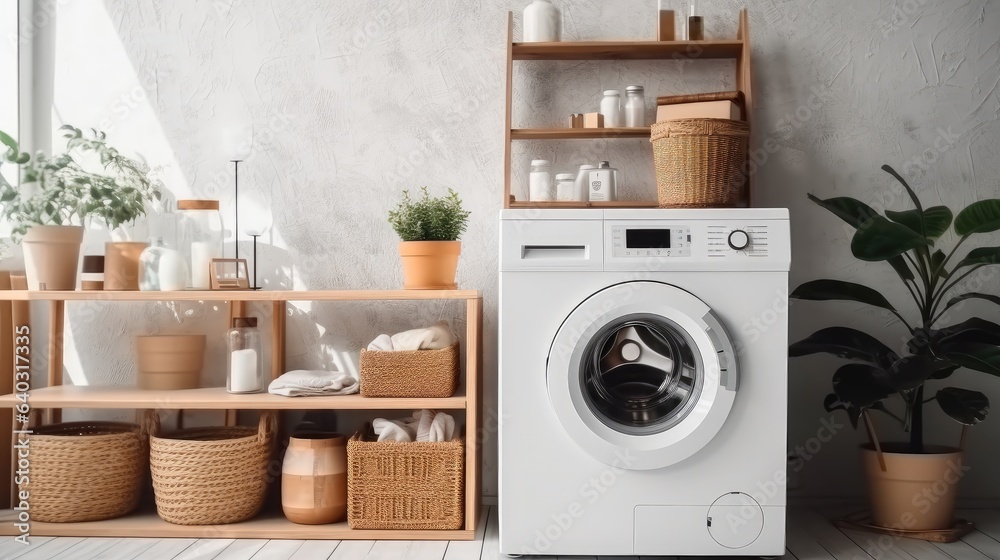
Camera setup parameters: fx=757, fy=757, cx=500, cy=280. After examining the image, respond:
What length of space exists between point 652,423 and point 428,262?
754 mm

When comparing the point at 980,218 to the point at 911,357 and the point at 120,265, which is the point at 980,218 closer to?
the point at 911,357

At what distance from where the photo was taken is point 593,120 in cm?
235

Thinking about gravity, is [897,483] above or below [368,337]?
below

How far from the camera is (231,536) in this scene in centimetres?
209

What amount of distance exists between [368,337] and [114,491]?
0.85m

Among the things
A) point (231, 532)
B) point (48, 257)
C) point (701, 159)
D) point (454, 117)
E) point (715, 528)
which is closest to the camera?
point (715, 528)

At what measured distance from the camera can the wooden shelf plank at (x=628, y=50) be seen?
232cm

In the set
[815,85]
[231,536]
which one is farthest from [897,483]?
[231,536]

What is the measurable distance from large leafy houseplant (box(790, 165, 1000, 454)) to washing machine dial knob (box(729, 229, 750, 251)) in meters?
0.27

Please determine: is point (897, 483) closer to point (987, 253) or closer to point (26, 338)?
point (987, 253)

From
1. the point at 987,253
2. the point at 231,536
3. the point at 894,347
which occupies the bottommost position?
the point at 231,536

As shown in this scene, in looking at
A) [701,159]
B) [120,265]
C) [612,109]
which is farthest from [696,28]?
[120,265]

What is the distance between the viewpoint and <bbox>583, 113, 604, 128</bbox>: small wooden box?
234 cm

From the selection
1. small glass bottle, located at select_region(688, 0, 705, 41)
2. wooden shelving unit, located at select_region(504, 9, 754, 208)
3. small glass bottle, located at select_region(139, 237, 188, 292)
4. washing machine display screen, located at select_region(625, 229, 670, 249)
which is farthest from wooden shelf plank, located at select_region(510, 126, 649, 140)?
small glass bottle, located at select_region(139, 237, 188, 292)
